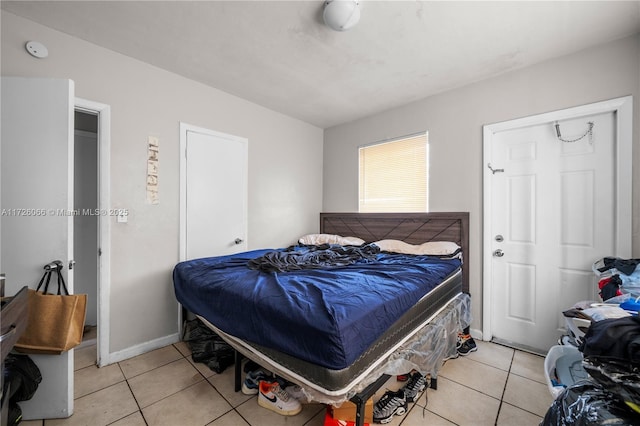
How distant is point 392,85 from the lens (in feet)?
9.14

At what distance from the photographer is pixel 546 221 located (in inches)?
94.5

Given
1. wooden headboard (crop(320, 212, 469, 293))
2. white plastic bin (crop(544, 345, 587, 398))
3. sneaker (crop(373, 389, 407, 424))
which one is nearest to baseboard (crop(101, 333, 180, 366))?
sneaker (crop(373, 389, 407, 424))

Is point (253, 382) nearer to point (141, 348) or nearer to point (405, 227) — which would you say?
point (141, 348)

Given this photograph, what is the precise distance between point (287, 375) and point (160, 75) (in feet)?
9.50

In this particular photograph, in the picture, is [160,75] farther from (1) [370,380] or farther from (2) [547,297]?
(2) [547,297]

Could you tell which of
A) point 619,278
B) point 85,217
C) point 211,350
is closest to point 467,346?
point 619,278

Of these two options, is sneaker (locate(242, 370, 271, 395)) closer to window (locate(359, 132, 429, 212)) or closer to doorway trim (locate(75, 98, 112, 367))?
doorway trim (locate(75, 98, 112, 367))

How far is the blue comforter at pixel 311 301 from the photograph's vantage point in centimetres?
116

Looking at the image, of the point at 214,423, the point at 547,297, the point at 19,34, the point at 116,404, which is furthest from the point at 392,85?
the point at 116,404

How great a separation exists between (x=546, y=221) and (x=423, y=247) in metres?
1.13

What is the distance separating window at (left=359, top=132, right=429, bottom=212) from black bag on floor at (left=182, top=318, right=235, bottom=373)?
8.07 ft

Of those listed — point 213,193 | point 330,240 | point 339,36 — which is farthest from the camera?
point 330,240

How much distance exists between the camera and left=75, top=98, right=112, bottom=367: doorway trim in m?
2.17

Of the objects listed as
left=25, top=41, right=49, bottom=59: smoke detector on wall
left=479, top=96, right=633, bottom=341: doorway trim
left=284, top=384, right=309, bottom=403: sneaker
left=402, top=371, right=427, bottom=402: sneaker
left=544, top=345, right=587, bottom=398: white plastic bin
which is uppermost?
left=25, top=41, right=49, bottom=59: smoke detector on wall
